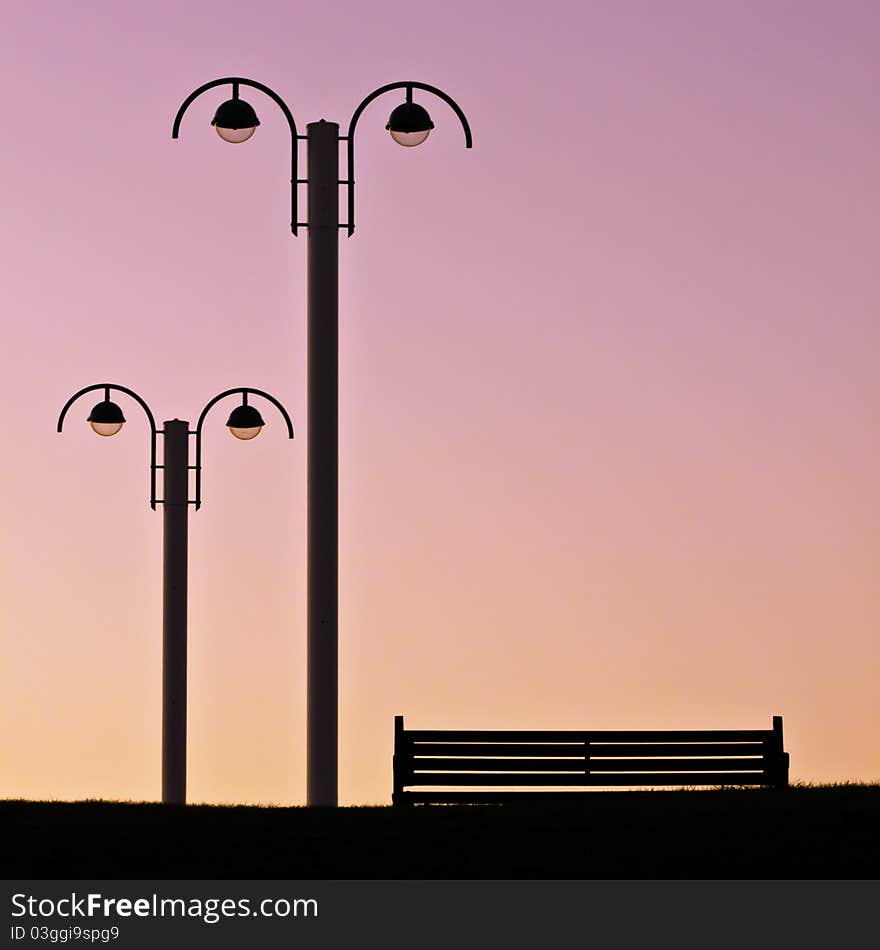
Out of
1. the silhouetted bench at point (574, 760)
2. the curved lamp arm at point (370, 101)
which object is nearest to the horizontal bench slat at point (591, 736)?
the silhouetted bench at point (574, 760)

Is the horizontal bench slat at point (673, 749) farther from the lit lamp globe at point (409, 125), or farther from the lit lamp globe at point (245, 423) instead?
the lit lamp globe at point (409, 125)

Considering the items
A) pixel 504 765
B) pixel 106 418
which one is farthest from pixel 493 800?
pixel 106 418

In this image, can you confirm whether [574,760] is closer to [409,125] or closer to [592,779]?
[592,779]

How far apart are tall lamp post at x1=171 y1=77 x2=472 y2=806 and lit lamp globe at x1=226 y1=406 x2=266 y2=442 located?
23.3ft

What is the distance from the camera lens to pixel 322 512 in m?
18.0

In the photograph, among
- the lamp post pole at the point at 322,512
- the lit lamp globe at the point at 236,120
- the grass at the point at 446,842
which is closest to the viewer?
the grass at the point at 446,842

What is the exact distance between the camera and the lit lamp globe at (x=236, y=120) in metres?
18.6

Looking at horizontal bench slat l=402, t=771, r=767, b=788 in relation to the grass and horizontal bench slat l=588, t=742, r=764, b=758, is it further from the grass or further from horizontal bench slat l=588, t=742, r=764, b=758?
the grass

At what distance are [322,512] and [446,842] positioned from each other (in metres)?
3.81

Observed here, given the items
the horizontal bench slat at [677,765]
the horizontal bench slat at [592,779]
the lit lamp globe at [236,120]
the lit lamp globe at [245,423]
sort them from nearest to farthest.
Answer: the lit lamp globe at [236,120]
the horizontal bench slat at [592,779]
the horizontal bench slat at [677,765]
the lit lamp globe at [245,423]

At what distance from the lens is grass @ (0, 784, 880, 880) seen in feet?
47.6

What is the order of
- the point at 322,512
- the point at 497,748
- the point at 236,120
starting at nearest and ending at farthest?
the point at 322,512, the point at 236,120, the point at 497,748

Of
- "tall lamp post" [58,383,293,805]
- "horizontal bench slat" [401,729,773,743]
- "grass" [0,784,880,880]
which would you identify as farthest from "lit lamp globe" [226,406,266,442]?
"grass" [0,784,880,880]
